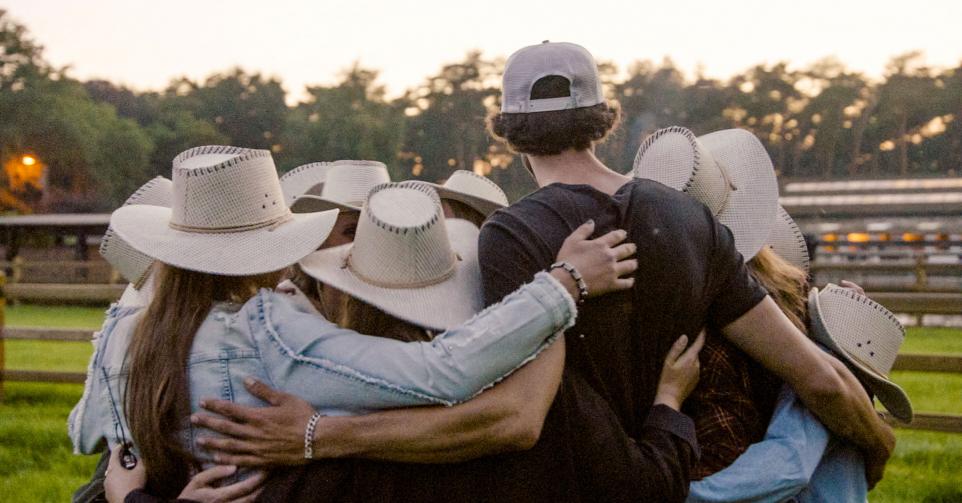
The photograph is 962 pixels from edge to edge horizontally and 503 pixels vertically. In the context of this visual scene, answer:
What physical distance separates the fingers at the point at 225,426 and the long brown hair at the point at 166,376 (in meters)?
0.05

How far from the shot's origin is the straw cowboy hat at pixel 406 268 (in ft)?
6.57

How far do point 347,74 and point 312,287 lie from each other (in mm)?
71932

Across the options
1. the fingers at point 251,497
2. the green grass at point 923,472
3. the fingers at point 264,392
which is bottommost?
the green grass at point 923,472

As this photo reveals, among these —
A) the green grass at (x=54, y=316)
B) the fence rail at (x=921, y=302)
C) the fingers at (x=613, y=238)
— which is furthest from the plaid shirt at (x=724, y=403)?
the green grass at (x=54, y=316)

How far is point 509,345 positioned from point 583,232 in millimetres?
321

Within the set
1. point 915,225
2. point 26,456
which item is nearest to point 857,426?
point 26,456

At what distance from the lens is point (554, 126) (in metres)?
2.17

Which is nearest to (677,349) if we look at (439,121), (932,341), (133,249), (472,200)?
(472,200)

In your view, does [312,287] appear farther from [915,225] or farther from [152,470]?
[915,225]

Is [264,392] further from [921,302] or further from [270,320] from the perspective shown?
[921,302]

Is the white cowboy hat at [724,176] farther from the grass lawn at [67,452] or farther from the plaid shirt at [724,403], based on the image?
the grass lawn at [67,452]

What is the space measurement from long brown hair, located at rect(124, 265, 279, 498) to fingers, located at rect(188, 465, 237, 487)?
6 cm

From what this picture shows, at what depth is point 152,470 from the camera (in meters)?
2.00

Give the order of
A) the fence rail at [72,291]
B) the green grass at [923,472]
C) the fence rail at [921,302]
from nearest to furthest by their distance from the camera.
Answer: the green grass at [923,472] → the fence rail at [921,302] → the fence rail at [72,291]
